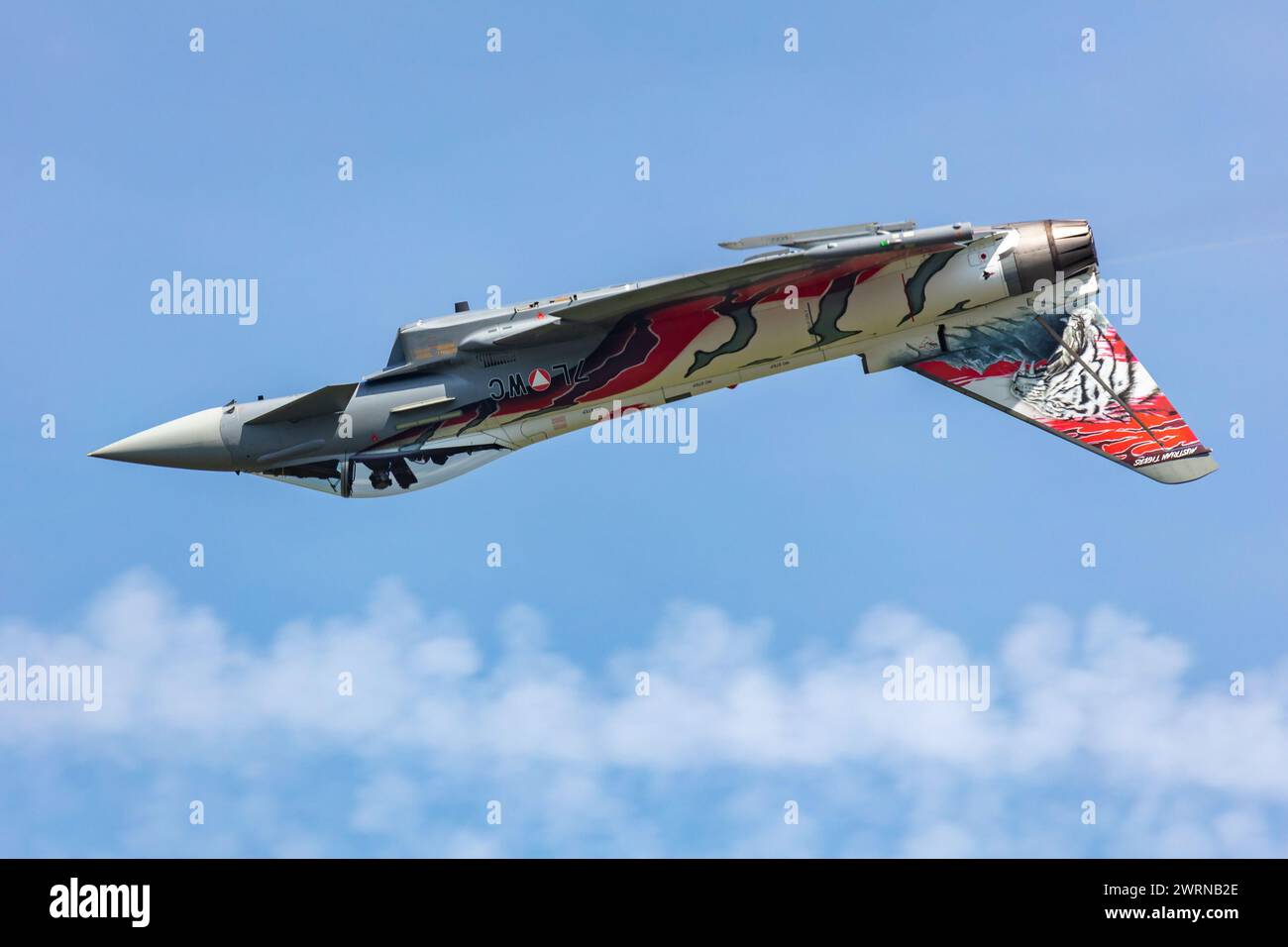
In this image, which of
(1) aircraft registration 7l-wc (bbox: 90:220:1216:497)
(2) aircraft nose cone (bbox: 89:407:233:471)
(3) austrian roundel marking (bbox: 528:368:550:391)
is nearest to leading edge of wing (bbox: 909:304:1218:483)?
(1) aircraft registration 7l-wc (bbox: 90:220:1216:497)

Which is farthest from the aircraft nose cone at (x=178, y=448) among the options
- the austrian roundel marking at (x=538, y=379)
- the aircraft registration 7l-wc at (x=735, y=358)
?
the austrian roundel marking at (x=538, y=379)

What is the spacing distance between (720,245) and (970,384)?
569 centimetres

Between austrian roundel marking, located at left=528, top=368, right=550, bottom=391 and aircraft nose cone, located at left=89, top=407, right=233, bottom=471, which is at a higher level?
austrian roundel marking, located at left=528, top=368, right=550, bottom=391

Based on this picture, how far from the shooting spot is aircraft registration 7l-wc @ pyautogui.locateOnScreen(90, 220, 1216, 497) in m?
34.9

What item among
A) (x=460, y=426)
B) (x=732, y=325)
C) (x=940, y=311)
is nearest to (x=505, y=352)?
(x=460, y=426)

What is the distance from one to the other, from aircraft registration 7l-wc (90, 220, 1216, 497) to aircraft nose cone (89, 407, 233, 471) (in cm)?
4

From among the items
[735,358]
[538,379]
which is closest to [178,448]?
[538,379]

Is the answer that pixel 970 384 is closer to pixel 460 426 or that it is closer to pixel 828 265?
pixel 828 265

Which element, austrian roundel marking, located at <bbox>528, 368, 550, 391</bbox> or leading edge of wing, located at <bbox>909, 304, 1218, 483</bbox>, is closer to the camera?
leading edge of wing, located at <bbox>909, 304, 1218, 483</bbox>

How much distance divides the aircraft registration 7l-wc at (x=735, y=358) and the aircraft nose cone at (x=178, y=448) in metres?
0.04

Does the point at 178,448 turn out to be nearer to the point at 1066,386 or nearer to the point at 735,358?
the point at 735,358

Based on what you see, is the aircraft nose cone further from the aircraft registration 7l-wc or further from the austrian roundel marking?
the austrian roundel marking

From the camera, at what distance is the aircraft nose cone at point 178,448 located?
3681 centimetres

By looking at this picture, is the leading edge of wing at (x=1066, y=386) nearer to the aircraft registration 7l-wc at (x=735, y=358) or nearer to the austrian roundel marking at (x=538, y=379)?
the aircraft registration 7l-wc at (x=735, y=358)
